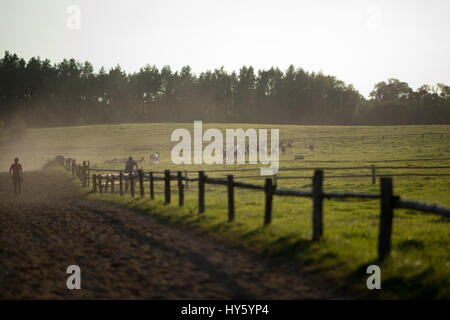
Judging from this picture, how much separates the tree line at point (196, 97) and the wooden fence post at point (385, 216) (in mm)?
108362

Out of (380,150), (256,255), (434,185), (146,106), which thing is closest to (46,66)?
(146,106)

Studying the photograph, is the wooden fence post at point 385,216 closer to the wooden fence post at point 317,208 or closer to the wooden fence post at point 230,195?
the wooden fence post at point 317,208

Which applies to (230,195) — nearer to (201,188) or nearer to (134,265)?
(201,188)

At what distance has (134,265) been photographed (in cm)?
771

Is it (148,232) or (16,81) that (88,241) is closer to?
(148,232)

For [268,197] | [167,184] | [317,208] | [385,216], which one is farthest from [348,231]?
[167,184]

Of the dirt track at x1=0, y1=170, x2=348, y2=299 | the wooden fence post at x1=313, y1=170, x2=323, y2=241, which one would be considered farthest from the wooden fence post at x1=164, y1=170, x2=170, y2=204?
the wooden fence post at x1=313, y1=170, x2=323, y2=241

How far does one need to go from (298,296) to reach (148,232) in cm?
585

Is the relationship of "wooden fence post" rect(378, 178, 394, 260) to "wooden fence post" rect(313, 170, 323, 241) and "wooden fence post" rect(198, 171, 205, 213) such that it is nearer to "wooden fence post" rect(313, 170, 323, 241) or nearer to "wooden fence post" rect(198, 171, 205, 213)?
"wooden fence post" rect(313, 170, 323, 241)

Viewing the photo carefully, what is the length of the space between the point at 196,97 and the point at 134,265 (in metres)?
118

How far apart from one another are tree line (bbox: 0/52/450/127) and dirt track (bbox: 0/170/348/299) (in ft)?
336

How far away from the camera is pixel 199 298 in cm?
597

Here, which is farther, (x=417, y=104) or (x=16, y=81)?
(x=417, y=104)

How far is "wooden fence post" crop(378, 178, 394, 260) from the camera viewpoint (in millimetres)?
7273
